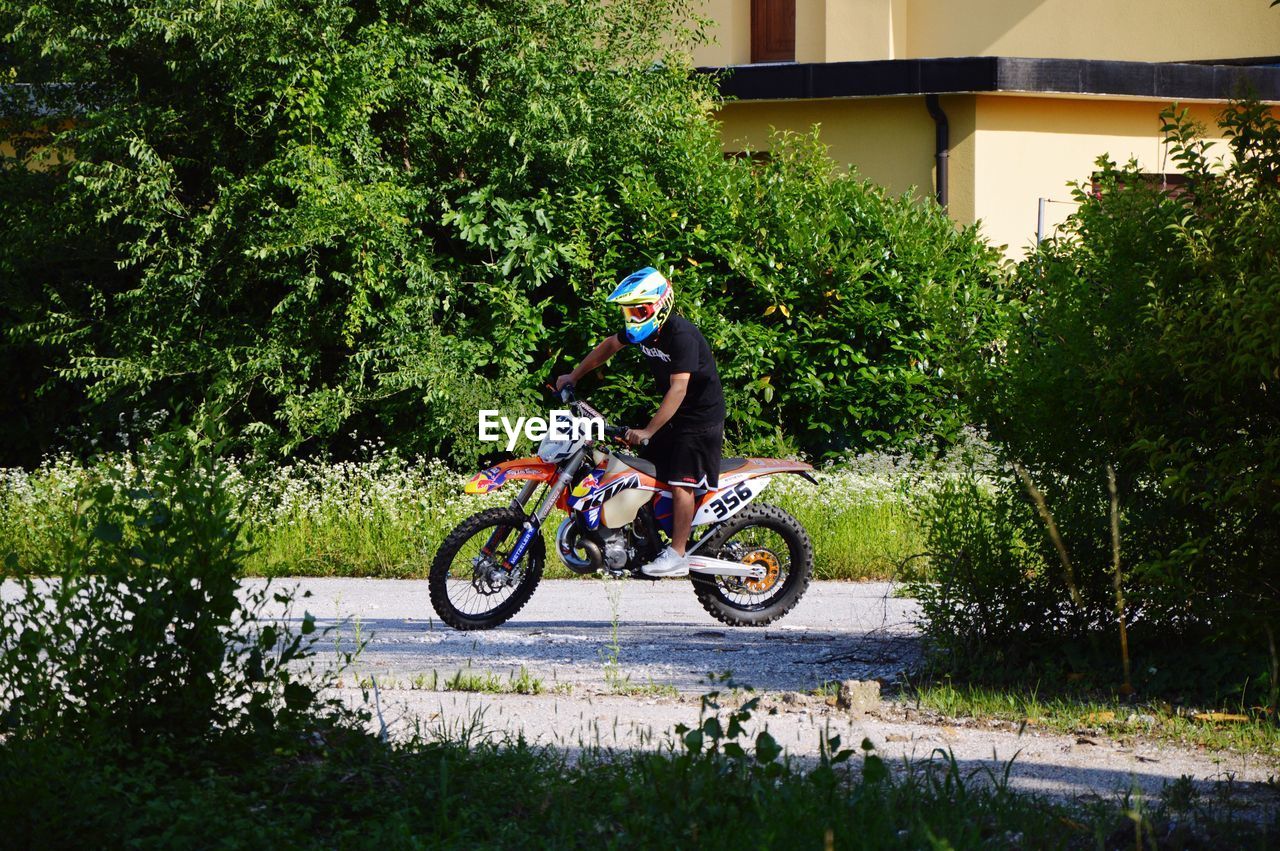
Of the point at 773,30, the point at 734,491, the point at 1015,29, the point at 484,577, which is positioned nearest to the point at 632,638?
the point at 484,577

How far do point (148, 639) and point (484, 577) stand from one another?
13.1 feet

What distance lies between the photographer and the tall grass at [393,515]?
1112 centimetres

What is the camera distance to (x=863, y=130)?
17734mm

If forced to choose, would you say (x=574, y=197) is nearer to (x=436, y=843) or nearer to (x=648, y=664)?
(x=648, y=664)

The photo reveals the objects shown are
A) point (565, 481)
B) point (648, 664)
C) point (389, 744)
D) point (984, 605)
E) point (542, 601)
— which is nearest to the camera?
point (389, 744)

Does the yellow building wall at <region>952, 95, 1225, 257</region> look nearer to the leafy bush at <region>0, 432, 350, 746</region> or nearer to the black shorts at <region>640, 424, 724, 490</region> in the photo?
the black shorts at <region>640, 424, 724, 490</region>

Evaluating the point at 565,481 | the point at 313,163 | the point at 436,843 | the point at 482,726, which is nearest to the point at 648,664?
the point at 565,481

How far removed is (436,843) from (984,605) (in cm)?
347

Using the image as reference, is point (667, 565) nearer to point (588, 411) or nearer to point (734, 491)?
point (734, 491)

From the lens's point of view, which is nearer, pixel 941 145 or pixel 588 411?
pixel 588 411

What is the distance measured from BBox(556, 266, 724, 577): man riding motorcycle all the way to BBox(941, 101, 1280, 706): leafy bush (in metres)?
1.89

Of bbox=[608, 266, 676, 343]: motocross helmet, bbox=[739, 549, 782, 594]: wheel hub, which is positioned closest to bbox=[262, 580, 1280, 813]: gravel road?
bbox=[739, 549, 782, 594]: wheel hub

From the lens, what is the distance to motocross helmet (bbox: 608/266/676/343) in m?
8.45

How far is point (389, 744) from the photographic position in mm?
4977
